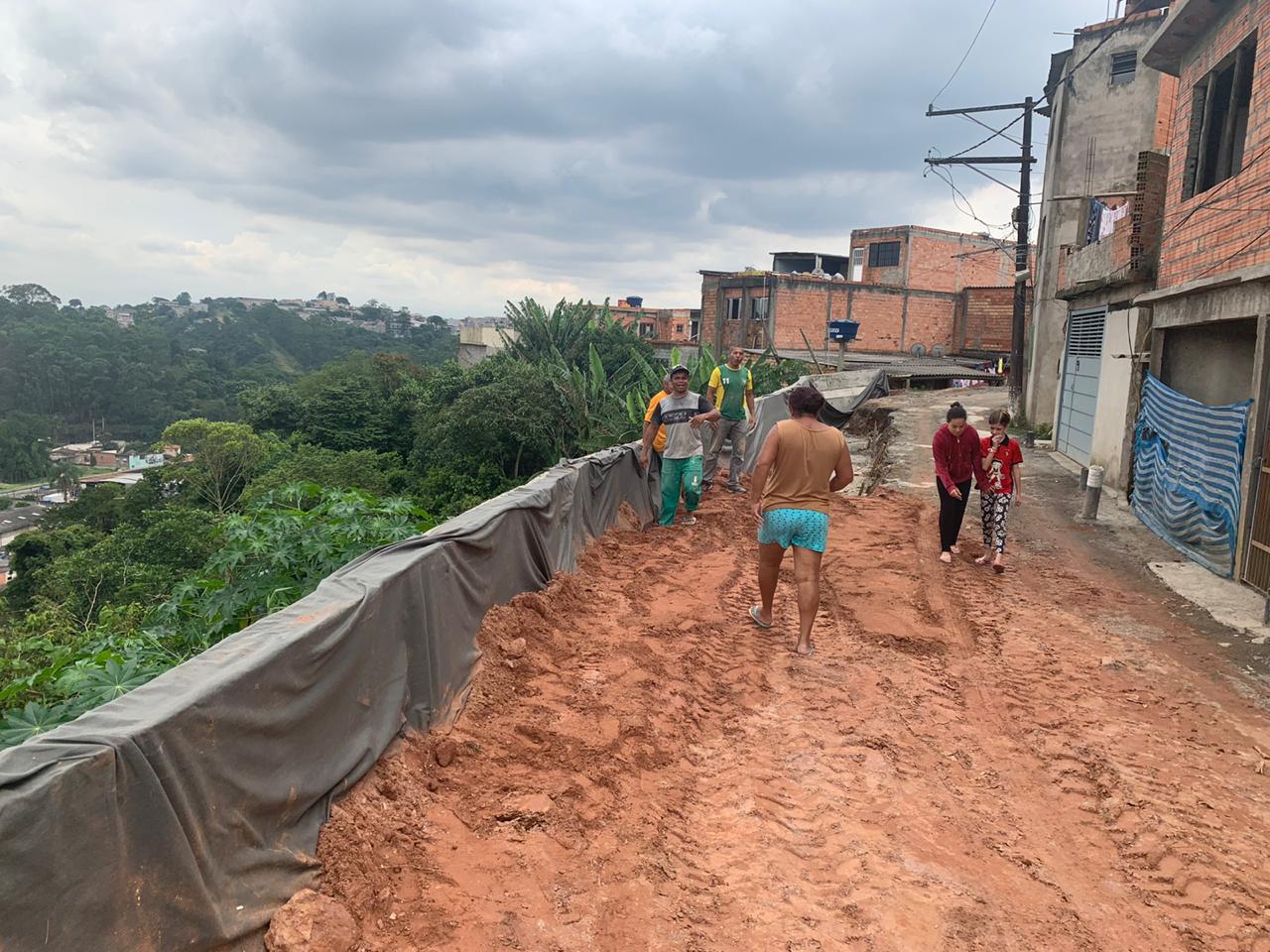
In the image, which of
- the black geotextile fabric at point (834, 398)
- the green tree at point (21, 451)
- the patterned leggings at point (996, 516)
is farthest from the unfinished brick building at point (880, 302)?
the green tree at point (21, 451)

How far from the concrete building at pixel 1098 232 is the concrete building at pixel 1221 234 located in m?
0.89

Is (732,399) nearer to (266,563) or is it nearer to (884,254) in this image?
(266,563)

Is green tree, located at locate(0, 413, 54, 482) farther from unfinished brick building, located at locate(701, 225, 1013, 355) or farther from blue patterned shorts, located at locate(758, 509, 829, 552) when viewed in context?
blue patterned shorts, located at locate(758, 509, 829, 552)

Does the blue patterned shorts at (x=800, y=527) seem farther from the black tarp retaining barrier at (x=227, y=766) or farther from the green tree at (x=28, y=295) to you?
the green tree at (x=28, y=295)

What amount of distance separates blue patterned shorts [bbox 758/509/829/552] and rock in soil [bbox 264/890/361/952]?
341cm

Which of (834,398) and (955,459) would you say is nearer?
(955,459)

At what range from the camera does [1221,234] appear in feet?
28.7

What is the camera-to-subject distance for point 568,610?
5988 millimetres

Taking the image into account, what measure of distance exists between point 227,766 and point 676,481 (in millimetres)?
6337

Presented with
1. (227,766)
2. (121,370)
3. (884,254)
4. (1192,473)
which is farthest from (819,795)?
(121,370)

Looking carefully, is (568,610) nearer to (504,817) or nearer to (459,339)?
(504,817)

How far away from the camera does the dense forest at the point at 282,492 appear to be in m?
5.34

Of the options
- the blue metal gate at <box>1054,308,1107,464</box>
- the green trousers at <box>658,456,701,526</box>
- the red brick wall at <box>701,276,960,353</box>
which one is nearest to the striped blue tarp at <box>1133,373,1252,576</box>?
the blue metal gate at <box>1054,308,1107,464</box>

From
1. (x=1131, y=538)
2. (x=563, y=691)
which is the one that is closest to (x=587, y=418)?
(x=1131, y=538)
